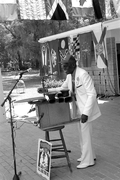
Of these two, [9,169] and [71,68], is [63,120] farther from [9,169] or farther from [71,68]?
[9,169]

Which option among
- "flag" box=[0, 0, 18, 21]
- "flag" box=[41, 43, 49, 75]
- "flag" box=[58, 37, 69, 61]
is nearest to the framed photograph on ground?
"flag" box=[0, 0, 18, 21]

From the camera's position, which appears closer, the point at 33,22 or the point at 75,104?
the point at 75,104

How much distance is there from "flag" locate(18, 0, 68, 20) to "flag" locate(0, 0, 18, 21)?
225 millimetres

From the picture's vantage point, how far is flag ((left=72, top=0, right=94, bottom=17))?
354 inches

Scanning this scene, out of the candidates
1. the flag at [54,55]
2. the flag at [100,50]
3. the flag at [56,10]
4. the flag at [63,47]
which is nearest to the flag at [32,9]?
the flag at [56,10]

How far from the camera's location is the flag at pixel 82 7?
898 centimetres

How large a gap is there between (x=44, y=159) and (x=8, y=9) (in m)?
5.26

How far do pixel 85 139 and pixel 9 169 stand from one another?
152cm

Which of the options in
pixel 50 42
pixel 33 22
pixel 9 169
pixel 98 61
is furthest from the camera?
pixel 33 22

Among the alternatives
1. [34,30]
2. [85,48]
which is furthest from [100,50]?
[34,30]

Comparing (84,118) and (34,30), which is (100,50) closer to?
(84,118)

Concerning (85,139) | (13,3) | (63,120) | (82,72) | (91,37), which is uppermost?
(13,3)

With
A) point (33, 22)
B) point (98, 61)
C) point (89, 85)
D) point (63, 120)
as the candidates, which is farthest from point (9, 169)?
point (33, 22)

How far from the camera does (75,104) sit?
429cm
